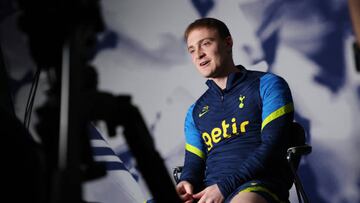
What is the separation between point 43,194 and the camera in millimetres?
554

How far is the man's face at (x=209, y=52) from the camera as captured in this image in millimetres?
1573

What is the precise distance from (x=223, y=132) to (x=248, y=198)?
36 cm

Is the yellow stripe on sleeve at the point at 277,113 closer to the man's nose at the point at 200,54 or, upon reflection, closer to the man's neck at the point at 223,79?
the man's neck at the point at 223,79

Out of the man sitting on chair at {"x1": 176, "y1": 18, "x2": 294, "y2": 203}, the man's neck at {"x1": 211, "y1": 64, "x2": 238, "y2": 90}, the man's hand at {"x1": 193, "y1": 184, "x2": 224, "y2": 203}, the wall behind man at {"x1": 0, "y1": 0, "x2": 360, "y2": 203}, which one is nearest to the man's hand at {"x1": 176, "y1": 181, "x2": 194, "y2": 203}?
the man sitting on chair at {"x1": 176, "y1": 18, "x2": 294, "y2": 203}

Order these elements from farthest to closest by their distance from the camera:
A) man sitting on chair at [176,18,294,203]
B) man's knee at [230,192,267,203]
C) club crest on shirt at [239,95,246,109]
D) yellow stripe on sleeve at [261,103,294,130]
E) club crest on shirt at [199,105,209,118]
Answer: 1. club crest on shirt at [199,105,209,118]
2. club crest on shirt at [239,95,246,109]
3. yellow stripe on sleeve at [261,103,294,130]
4. man sitting on chair at [176,18,294,203]
5. man's knee at [230,192,267,203]

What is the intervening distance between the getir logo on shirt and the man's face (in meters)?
0.24

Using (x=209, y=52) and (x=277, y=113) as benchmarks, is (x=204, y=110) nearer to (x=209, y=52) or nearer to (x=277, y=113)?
(x=209, y=52)

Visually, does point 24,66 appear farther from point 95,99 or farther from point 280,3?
point 95,99

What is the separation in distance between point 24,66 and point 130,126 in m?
2.41

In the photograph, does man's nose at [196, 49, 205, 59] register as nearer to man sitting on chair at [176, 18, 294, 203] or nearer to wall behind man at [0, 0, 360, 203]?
man sitting on chair at [176, 18, 294, 203]

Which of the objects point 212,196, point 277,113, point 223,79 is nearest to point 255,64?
point 223,79

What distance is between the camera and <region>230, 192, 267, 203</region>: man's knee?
3.64 ft

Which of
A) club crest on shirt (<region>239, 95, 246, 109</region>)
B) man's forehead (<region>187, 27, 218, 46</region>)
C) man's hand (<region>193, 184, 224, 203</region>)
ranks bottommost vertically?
man's hand (<region>193, 184, 224, 203</region>)

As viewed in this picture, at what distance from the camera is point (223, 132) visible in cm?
143
